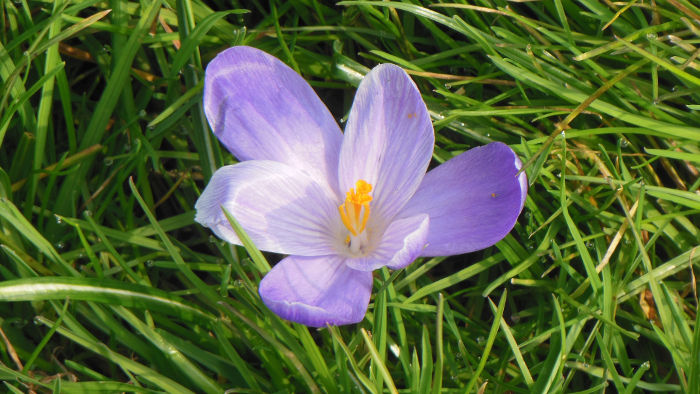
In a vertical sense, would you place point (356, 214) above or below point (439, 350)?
above

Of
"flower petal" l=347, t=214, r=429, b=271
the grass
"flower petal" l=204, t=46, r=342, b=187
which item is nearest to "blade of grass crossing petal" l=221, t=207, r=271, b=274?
the grass

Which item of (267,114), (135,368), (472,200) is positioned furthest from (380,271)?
(135,368)

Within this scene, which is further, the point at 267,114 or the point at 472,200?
the point at 267,114

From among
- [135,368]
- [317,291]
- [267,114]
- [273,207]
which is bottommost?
[135,368]

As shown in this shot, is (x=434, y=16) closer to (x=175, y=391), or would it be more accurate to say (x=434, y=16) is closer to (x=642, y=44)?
(x=642, y=44)

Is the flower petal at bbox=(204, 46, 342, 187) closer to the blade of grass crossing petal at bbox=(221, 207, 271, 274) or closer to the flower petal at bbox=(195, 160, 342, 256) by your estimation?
the flower petal at bbox=(195, 160, 342, 256)

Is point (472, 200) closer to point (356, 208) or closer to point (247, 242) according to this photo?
point (356, 208)

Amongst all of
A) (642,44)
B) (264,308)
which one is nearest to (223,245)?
(264,308)
